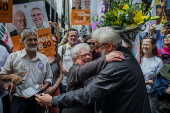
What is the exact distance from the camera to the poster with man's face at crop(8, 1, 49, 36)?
20.7 ft

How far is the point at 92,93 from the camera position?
3.80 metres

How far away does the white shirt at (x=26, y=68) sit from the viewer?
→ 592 cm

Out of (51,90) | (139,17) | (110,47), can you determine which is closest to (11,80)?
(51,90)

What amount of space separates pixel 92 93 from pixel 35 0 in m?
3.41

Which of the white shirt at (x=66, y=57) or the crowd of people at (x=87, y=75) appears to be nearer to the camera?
the crowd of people at (x=87, y=75)

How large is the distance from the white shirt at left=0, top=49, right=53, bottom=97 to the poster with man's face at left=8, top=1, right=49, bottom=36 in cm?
41

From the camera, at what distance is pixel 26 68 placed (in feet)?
19.5

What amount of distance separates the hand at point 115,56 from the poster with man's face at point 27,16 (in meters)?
2.69

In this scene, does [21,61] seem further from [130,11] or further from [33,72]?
[130,11]

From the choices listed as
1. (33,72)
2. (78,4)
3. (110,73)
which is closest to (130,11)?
(110,73)

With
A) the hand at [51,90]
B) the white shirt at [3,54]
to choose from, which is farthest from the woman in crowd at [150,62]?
the white shirt at [3,54]

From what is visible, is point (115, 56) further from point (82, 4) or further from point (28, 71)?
point (82, 4)

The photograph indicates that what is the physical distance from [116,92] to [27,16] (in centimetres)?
296

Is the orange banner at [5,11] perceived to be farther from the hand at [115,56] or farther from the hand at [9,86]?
the hand at [115,56]
